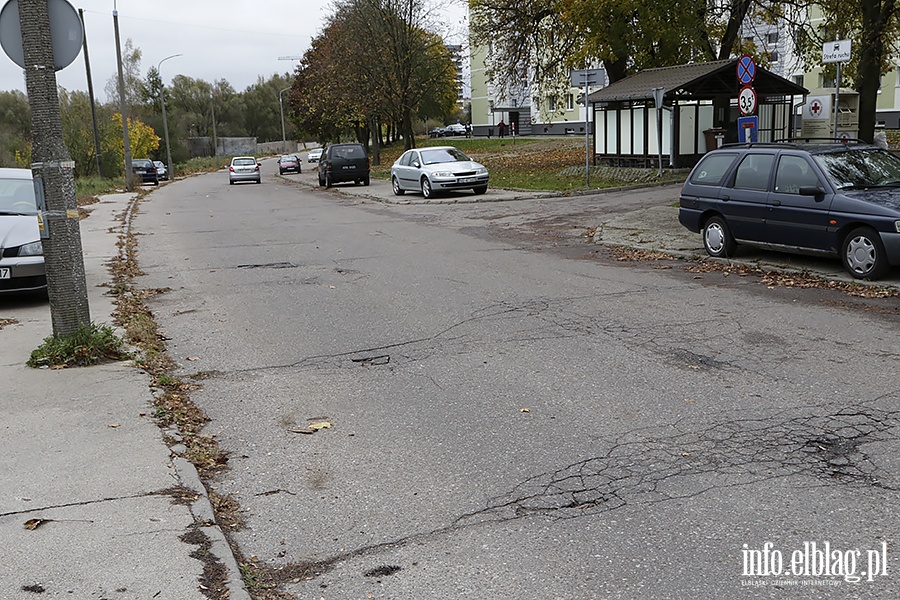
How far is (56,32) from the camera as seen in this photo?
727cm

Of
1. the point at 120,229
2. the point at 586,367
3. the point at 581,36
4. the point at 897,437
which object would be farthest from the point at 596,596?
the point at 581,36

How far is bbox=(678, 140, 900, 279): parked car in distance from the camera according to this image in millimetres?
10445

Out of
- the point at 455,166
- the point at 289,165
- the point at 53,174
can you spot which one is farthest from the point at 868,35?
the point at 289,165

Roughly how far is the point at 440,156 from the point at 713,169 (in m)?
16.4

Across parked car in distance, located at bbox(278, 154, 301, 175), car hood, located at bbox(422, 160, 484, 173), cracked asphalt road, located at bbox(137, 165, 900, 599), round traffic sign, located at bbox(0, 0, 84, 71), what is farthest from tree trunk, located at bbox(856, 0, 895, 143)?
parked car in distance, located at bbox(278, 154, 301, 175)

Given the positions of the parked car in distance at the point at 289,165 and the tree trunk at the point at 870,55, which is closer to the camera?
the tree trunk at the point at 870,55

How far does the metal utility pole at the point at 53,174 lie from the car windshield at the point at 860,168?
8.75 meters

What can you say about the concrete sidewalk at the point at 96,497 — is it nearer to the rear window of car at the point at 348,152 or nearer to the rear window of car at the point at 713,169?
the rear window of car at the point at 713,169

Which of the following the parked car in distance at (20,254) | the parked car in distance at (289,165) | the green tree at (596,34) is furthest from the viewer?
the parked car in distance at (289,165)

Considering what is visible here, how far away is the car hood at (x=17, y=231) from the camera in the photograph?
10.7 m

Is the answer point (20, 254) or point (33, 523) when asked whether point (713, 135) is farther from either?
point (33, 523)

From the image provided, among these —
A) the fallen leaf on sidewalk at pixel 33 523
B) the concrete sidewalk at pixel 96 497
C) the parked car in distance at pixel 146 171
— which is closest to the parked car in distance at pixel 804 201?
the concrete sidewalk at pixel 96 497

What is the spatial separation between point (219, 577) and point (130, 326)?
19.3 ft

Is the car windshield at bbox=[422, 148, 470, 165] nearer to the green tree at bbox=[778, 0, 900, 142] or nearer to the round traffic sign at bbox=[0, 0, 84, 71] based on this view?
the green tree at bbox=[778, 0, 900, 142]
